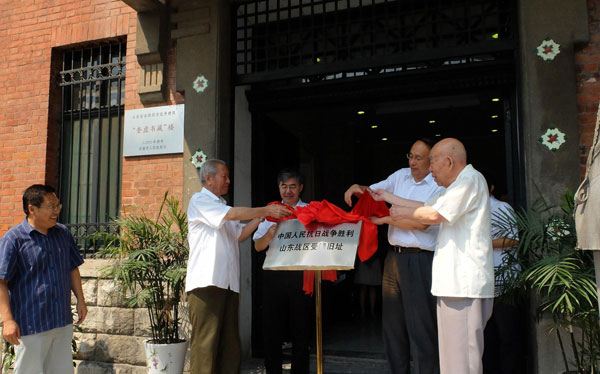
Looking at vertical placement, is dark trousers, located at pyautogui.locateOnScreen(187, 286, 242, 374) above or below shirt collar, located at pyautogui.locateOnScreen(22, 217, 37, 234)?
below

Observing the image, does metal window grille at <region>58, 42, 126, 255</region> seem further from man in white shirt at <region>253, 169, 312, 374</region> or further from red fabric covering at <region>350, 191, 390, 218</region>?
red fabric covering at <region>350, 191, 390, 218</region>

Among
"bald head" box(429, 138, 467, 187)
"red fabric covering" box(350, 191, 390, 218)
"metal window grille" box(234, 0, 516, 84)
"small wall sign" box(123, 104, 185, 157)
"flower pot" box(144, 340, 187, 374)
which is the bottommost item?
"flower pot" box(144, 340, 187, 374)

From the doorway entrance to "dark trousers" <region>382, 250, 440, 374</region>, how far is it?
1.56 metres

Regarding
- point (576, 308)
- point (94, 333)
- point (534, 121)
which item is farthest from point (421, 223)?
point (94, 333)

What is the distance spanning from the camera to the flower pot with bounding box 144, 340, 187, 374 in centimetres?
469

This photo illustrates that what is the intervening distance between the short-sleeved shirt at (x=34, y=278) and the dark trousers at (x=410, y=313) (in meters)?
2.64

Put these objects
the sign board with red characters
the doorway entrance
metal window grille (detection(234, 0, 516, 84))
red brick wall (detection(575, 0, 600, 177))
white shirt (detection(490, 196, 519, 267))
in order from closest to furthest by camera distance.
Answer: the sign board with red characters < white shirt (detection(490, 196, 519, 267)) < red brick wall (detection(575, 0, 600, 177)) < metal window grille (detection(234, 0, 516, 84)) < the doorway entrance

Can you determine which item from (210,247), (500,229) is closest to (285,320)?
(210,247)

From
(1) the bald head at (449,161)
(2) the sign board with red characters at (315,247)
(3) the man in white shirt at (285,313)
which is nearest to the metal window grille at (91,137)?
(3) the man in white shirt at (285,313)

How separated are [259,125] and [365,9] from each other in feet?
5.95

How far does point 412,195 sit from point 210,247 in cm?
177

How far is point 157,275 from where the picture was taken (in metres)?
4.83

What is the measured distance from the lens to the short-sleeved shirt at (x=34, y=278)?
3750 mm

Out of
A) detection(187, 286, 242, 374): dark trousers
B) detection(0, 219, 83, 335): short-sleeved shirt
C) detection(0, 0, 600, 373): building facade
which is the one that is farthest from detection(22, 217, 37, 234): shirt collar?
detection(0, 0, 600, 373): building facade
